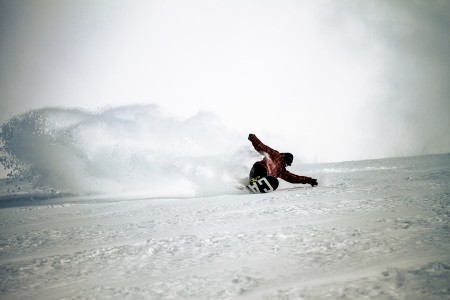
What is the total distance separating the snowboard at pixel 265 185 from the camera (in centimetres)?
879

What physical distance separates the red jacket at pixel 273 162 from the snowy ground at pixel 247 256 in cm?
398

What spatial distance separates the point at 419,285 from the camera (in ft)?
6.31

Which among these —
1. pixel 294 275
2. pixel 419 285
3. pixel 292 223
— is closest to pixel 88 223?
pixel 292 223

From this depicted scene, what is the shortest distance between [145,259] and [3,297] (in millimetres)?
1205

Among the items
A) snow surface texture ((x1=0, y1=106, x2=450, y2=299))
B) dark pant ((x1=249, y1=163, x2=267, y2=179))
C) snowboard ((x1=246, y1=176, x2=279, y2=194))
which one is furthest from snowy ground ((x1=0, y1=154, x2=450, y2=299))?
dark pant ((x1=249, y1=163, x2=267, y2=179))

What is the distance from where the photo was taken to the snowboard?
28.8 feet

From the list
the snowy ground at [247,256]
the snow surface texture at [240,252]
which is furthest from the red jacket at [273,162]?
the snowy ground at [247,256]

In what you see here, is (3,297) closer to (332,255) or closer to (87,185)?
(332,255)

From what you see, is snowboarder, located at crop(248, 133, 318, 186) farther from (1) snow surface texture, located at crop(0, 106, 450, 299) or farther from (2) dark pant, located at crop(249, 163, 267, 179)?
(1) snow surface texture, located at crop(0, 106, 450, 299)

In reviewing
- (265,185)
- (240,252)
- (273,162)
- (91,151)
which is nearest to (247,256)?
(240,252)

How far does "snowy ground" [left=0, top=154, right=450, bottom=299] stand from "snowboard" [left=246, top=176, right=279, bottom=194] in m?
3.64

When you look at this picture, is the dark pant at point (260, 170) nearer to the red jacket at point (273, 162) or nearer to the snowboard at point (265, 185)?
the red jacket at point (273, 162)

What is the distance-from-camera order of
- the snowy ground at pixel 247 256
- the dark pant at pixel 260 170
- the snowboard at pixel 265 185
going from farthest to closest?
the dark pant at pixel 260 170 < the snowboard at pixel 265 185 < the snowy ground at pixel 247 256

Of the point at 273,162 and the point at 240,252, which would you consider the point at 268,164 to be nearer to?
the point at 273,162
